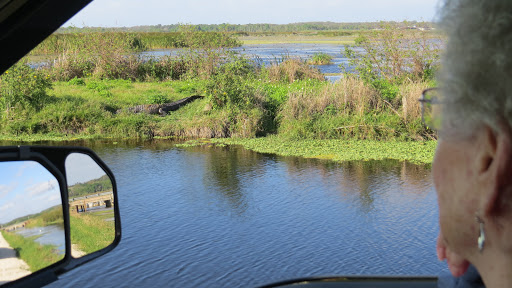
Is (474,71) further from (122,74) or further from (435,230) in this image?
(122,74)

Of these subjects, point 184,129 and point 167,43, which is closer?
point 184,129

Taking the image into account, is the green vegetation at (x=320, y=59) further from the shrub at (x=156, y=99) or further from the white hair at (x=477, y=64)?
the white hair at (x=477, y=64)

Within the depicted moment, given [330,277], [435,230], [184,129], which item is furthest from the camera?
[184,129]

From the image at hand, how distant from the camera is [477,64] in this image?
0.34m

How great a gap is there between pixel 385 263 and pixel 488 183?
9.33 ft

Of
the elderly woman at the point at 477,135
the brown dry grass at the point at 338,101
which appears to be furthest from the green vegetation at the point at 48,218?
the brown dry grass at the point at 338,101

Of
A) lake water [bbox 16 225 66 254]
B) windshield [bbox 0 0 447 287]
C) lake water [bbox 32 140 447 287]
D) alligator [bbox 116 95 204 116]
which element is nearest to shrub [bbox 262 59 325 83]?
windshield [bbox 0 0 447 287]

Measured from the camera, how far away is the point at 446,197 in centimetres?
39

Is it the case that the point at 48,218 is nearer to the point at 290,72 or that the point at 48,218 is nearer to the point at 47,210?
the point at 47,210

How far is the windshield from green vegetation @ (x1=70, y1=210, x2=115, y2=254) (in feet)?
2.01

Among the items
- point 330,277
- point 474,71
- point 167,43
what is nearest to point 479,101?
point 474,71

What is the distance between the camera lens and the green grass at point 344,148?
532cm

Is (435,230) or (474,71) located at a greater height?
(474,71)

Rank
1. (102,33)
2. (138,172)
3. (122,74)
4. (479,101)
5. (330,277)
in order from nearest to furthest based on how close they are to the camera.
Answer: (479,101), (330,277), (138,172), (122,74), (102,33)
